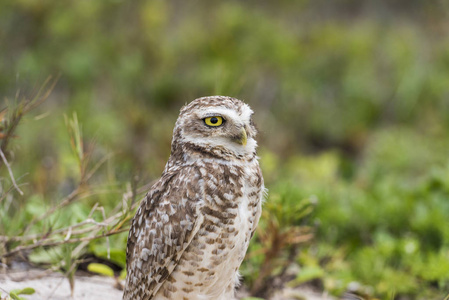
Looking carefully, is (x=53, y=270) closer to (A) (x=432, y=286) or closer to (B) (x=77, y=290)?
(B) (x=77, y=290)

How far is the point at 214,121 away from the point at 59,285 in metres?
1.36

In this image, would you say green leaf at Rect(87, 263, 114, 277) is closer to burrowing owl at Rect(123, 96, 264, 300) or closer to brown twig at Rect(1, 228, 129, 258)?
brown twig at Rect(1, 228, 129, 258)

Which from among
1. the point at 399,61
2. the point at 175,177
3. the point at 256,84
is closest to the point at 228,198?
the point at 175,177

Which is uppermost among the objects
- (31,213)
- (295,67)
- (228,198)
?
(295,67)

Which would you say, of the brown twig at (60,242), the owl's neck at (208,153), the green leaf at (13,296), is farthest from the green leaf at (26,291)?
the owl's neck at (208,153)

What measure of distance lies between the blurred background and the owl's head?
175 centimetres

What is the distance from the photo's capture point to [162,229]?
2740mm

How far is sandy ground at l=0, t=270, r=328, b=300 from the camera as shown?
10.6 ft

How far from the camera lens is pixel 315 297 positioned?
3943mm

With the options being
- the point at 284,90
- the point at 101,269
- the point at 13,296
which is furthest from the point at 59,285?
the point at 284,90

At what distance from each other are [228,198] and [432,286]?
1965 mm

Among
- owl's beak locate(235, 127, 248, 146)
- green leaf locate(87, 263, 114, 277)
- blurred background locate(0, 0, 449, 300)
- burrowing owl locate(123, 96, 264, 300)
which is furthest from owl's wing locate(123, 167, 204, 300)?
blurred background locate(0, 0, 449, 300)

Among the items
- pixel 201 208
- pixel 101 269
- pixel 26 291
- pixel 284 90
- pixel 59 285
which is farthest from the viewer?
pixel 284 90

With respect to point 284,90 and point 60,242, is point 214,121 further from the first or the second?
point 284,90
